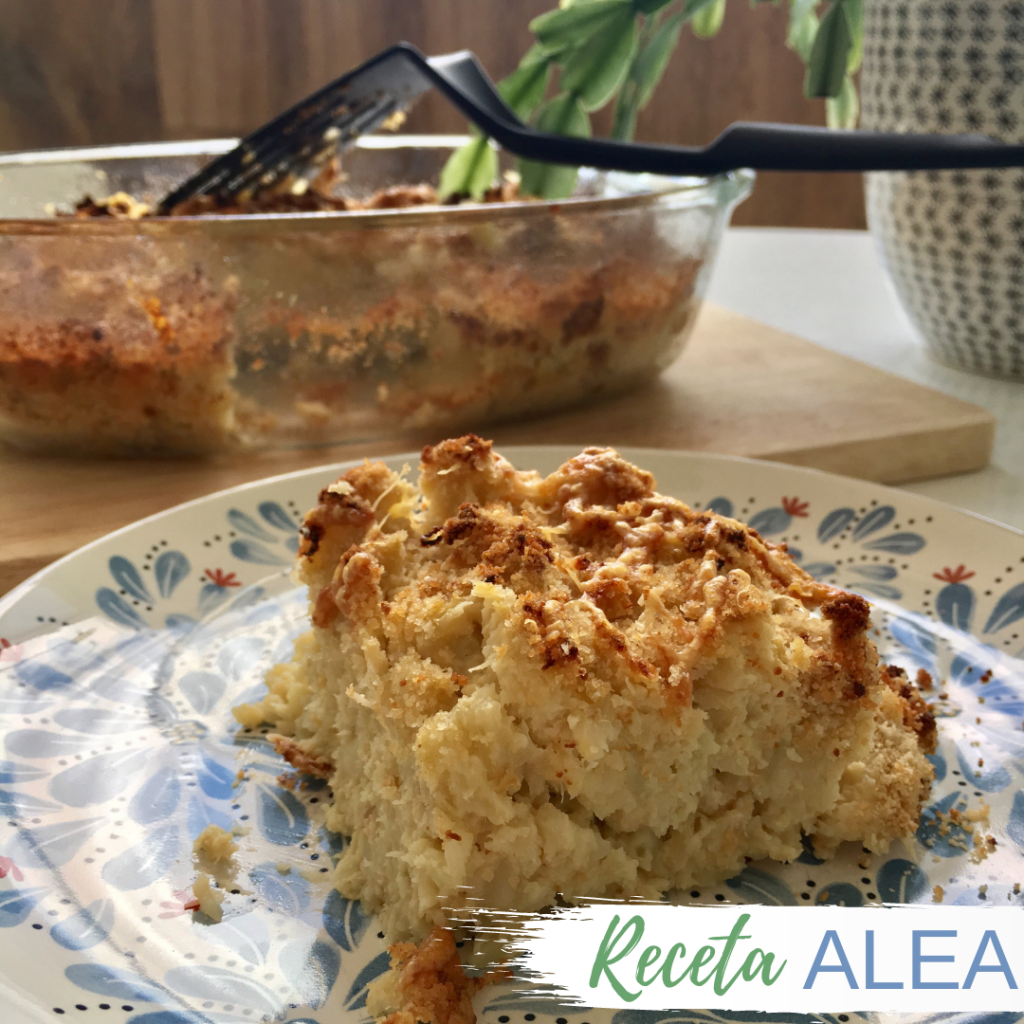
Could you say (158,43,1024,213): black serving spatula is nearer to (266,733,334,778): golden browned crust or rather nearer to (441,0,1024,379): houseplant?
(441,0,1024,379): houseplant

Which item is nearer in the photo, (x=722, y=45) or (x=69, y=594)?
(x=69, y=594)

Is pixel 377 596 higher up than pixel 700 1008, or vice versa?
pixel 377 596

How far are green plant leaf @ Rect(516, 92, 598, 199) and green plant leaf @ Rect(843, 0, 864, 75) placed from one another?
51 cm

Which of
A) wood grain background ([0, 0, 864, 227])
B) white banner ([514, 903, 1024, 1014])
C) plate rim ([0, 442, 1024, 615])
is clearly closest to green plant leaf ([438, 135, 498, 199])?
plate rim ([0, 442, 1024, 615])

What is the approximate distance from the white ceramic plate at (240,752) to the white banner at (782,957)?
0.02 meters

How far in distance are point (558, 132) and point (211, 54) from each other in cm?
285

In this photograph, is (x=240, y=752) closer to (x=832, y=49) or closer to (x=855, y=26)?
(x=832, y=49)

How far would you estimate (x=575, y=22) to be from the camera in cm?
205

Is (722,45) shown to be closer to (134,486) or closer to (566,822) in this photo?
(134,486)

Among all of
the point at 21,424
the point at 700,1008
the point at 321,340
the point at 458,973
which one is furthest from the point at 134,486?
the point at 700,1008

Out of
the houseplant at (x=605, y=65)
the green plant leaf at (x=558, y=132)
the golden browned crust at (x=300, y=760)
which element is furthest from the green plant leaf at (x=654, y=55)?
the golden browned crust at (x=300, y=760)

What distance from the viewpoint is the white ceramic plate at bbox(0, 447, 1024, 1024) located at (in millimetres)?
774

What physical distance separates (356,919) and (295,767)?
0.21m

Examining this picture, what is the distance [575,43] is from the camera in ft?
6.86
